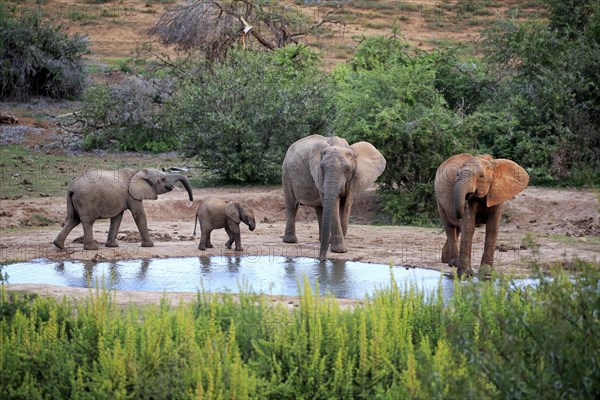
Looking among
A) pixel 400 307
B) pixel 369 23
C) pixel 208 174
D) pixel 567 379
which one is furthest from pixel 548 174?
pixel 369 23

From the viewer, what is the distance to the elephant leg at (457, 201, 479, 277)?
1126 cm

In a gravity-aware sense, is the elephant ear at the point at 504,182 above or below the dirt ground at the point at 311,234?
above

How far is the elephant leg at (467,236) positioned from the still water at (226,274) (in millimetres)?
251

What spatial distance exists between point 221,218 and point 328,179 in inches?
62.9

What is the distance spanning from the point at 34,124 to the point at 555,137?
13973 mm

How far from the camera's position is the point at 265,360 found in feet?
22.7

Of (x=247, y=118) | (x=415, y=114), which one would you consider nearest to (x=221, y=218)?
(x=415, y=114)

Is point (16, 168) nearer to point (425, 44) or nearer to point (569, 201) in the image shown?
point (569, 201)

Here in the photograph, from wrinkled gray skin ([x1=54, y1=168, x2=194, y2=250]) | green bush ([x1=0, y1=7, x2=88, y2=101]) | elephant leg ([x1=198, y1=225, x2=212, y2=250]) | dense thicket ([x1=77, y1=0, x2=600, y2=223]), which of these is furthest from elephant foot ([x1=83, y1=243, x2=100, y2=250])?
green bush ([x1=0, y1=7, x2=88, y2=101])

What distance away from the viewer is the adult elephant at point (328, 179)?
43.0 feet

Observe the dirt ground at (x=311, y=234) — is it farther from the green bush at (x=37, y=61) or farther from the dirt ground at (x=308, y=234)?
the green bush at (x=37, y=61)

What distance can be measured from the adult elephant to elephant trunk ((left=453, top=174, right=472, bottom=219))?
2358mm

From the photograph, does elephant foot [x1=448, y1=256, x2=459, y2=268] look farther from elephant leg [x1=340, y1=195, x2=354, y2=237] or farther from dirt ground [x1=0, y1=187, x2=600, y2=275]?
elephant leg [x1=340, y1=195, x2=354, y2=237]

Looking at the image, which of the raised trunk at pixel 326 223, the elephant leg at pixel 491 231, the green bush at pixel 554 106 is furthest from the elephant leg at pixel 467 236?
the green bush at pixel 554 106
